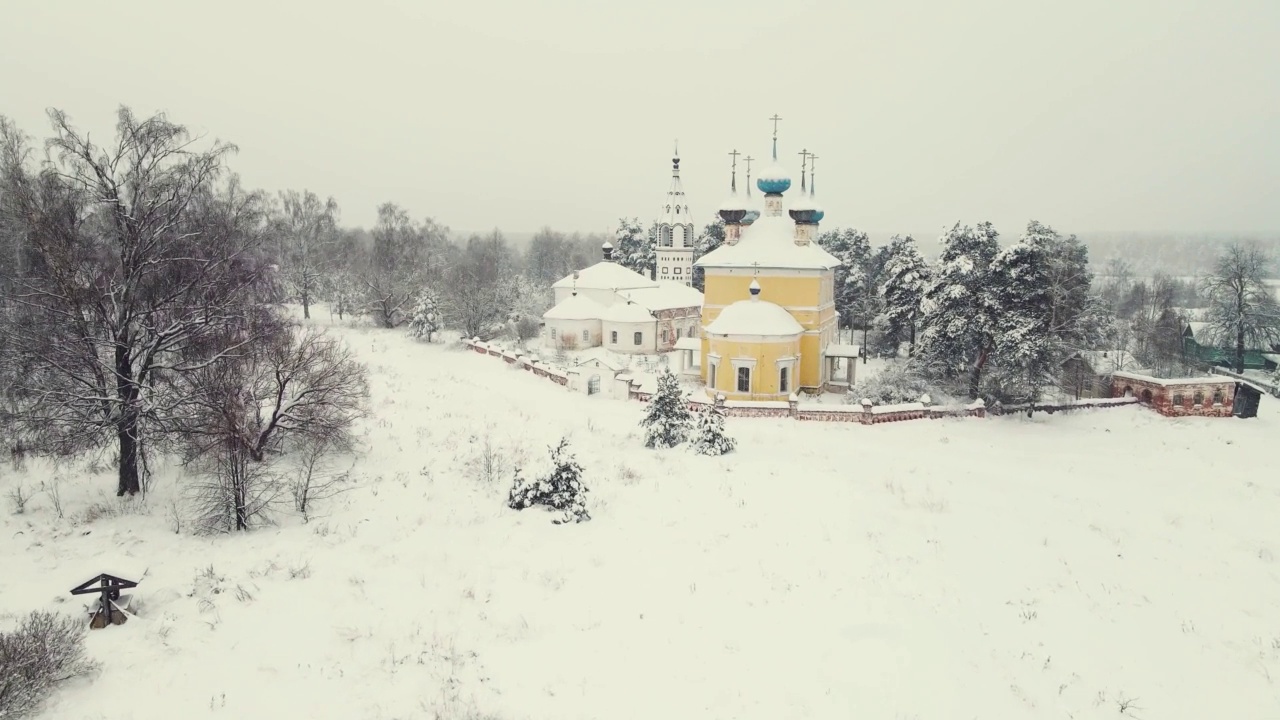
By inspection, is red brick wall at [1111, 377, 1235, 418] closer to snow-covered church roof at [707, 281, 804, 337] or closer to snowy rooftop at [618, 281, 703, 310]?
snow-covered church roof at [707, 281, 804, 337]

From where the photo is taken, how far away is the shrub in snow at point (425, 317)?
1447 inches

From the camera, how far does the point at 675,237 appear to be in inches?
1892

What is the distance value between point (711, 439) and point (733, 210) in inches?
634

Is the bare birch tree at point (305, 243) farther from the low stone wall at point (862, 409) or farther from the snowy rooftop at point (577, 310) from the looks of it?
the low stone wall at point (862, 409)

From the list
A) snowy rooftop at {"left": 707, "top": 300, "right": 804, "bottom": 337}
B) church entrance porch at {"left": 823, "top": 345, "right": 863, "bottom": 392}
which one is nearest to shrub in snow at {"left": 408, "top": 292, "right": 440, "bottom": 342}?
snowy rooftop at {"left": 707, "top": 300, "right": 804, "bottom": 337}

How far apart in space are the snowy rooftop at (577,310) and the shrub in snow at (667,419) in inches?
892

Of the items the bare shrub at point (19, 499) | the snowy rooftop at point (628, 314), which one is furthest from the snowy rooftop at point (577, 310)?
the bare shrub at point (19, 499)

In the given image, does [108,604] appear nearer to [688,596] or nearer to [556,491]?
[556,491]

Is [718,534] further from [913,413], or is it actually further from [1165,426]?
[1165,426]

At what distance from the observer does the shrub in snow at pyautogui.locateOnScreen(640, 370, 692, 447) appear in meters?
16.8

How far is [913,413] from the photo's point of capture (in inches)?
854

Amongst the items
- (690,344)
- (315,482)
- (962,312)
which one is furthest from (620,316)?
(315,482)

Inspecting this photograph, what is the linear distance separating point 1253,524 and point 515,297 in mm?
42083

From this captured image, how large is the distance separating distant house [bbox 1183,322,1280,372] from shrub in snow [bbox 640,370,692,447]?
121 ft
